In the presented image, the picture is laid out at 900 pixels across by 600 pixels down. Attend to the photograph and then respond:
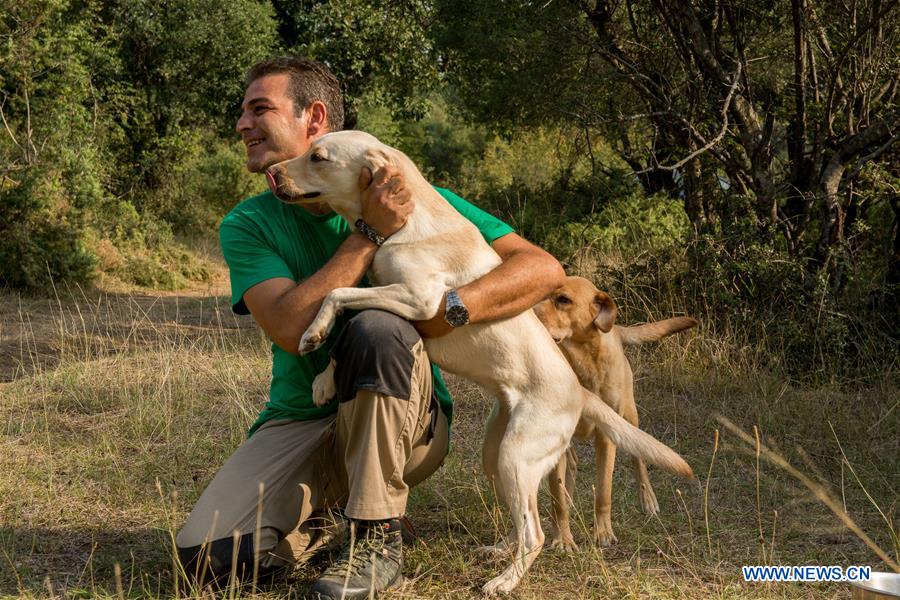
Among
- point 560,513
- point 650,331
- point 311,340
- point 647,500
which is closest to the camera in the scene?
point 311,340

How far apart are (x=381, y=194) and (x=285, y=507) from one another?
1.11 meters

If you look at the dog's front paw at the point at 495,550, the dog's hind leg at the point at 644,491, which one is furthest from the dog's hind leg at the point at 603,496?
the dog's front paw at the point at 495,550

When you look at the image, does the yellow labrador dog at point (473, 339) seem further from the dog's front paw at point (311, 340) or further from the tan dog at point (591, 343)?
the tan dog at point (591, 343)

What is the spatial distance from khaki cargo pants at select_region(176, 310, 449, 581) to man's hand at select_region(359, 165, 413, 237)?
0.37 meters

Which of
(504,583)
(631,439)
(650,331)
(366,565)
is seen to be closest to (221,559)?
(366,565)

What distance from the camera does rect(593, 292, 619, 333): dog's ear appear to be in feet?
12.0

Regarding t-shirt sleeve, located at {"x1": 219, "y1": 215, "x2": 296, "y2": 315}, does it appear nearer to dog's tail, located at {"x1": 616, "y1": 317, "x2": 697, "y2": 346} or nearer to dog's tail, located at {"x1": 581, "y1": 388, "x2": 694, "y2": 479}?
dog's tail, located at {"x1": 581, "y1": 388, "x2": 694, "y2": 479}

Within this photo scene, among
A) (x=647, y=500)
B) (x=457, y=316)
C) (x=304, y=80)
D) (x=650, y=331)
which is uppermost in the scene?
(x=304, y=80)

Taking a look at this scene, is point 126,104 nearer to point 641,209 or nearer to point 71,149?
point 71,149

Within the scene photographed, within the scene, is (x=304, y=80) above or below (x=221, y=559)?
above

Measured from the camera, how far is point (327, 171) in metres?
2.91

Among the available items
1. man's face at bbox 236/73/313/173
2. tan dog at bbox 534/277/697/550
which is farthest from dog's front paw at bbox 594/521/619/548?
man's face at bbox 236/73/313/173

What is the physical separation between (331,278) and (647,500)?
177cm

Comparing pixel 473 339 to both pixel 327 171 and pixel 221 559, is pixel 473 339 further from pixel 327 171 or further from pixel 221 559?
pixel 221 559
